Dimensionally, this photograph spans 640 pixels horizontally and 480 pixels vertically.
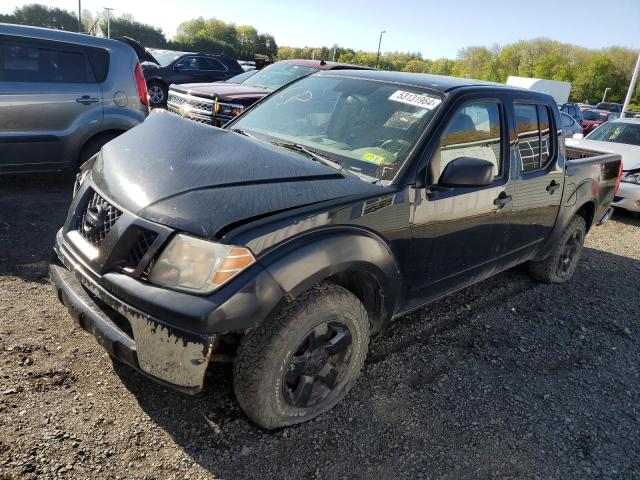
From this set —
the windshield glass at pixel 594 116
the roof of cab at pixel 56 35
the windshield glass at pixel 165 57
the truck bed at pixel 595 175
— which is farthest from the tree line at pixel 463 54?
the truck bed at pixel 595 175

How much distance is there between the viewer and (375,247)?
2574mm

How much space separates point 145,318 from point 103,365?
3.13ft

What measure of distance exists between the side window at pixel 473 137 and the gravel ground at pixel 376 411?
129 centimetres

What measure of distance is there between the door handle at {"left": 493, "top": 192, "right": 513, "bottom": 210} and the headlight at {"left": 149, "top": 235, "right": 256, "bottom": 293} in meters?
2.01

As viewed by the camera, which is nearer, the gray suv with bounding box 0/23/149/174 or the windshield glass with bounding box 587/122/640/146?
the gray suv with bounding box 0/23/149/174

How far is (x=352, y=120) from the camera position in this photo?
126 inches

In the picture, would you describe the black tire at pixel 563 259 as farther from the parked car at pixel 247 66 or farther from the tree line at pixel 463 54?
the tree line at pixel 463 54

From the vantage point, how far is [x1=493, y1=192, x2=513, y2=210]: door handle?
3.40 metres

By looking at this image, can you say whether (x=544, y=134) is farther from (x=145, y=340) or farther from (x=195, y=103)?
(x=195, y=103)

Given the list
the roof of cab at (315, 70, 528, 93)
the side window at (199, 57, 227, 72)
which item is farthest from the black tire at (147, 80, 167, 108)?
the roof of cab at (315, 70, 528, 93)

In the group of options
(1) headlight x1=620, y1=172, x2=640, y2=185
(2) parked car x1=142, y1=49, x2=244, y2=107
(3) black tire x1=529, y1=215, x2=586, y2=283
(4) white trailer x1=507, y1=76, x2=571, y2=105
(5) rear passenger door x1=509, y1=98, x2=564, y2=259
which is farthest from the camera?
(4) white trailer x1=507, y1=76, x2=571, y2=105

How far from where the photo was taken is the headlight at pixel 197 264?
206cm

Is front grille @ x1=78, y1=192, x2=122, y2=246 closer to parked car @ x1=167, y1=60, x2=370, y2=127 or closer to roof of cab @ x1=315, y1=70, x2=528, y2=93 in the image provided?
roof of cab @ x1=315, y1=70, x2=528, y2=93

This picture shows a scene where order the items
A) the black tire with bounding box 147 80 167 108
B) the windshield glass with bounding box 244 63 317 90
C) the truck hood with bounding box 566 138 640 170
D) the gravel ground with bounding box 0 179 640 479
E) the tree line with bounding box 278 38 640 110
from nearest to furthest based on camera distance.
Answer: the gravel ground with bounding box 0 179 640 479
the truck hood with bounding box 566 138 640 170
the windshield glass with bounding box 244 63 317 90
the black tire with bounding box 147 80 167 108
the tree line with bounding box 278 38 640 110
